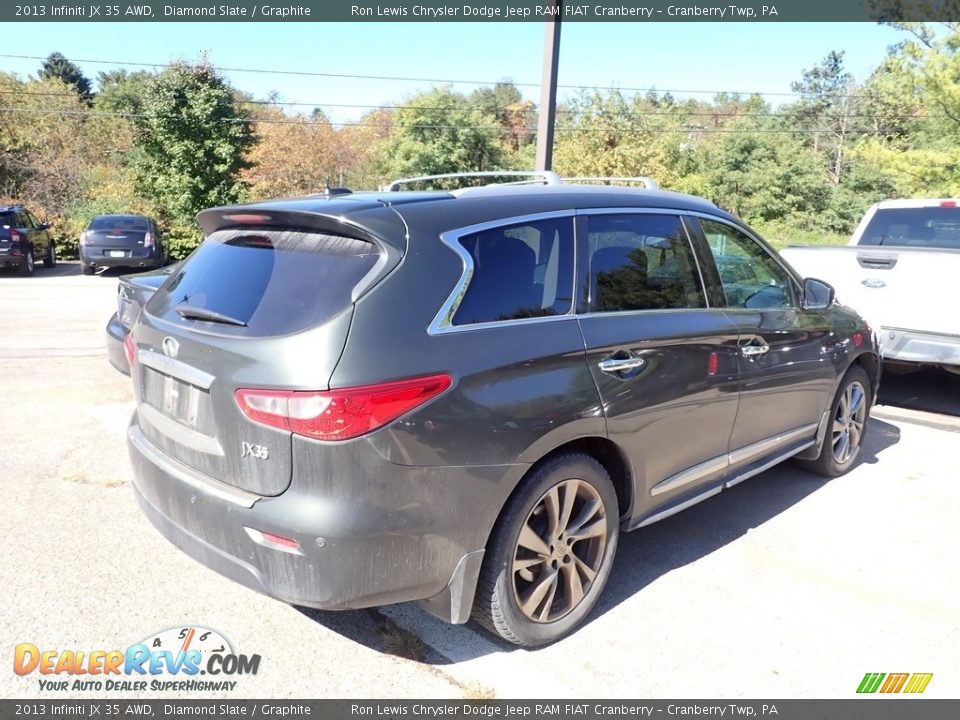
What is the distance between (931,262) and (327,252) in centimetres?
571

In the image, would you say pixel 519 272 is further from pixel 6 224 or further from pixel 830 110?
pixel 830 110

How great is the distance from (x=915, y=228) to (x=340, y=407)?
7631 millimetres

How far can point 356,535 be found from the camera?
2.43 metres

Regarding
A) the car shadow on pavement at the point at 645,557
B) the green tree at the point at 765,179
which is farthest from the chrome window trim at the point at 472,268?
the green tree at the point at 765,179

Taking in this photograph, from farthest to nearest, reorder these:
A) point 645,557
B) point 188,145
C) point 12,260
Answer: point 188,145
point 12,260
point 645,557

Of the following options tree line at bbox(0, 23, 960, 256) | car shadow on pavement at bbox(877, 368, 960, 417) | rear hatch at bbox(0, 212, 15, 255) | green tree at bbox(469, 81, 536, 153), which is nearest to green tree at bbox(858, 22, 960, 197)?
tree line at bbox(0, 23, 960, 256)

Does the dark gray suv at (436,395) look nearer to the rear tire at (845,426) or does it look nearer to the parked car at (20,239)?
the rear tire at (845,426)

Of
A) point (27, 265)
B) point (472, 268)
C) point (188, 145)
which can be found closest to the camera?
point (472, 268)

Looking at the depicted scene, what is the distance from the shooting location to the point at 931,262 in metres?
6.31

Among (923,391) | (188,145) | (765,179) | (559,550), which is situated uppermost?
(188,145)

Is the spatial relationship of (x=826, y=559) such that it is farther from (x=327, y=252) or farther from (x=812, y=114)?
(x=812, y=114)
